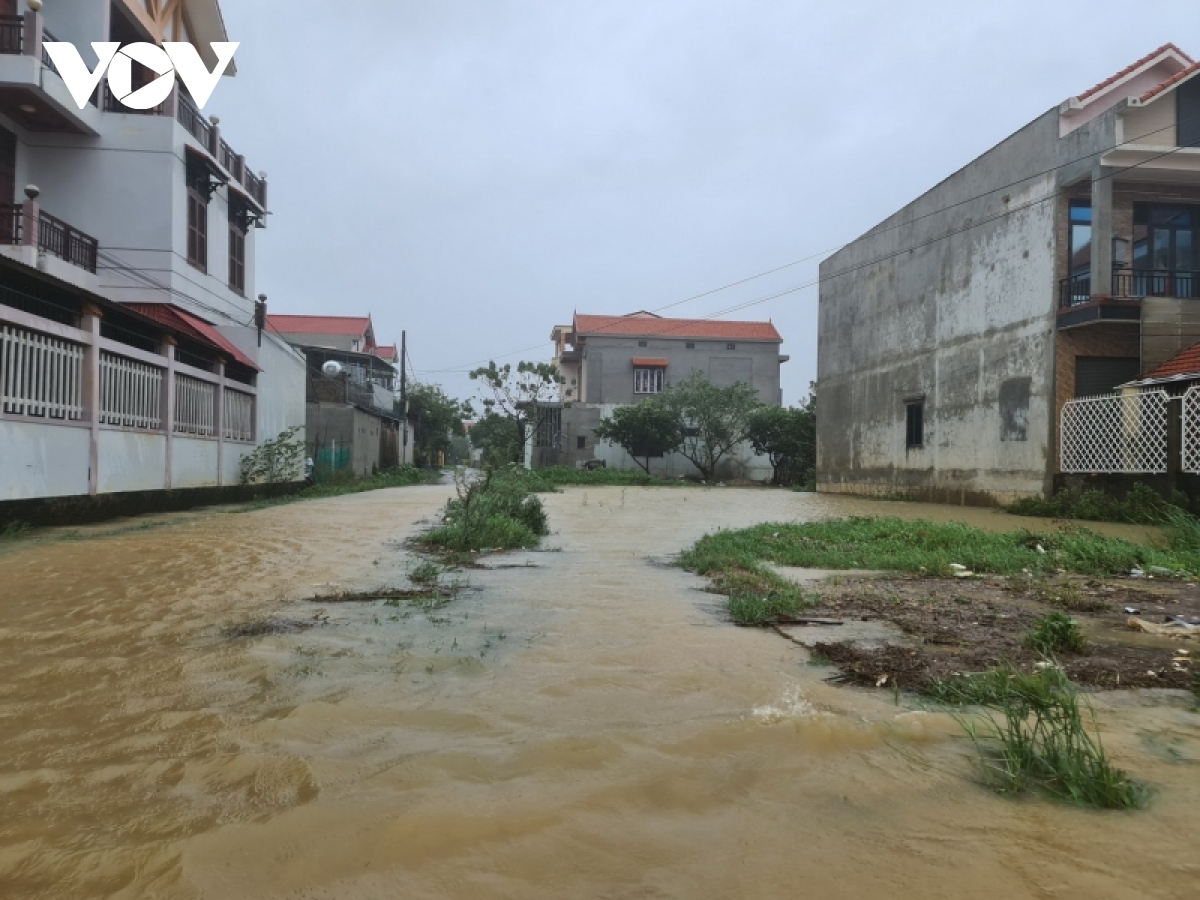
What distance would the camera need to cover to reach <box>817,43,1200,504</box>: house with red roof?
13697 mm

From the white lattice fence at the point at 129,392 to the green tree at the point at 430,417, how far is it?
31134 mm

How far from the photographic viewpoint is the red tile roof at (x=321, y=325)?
39.8 meters

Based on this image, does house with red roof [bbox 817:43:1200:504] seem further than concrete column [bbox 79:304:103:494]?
Yes

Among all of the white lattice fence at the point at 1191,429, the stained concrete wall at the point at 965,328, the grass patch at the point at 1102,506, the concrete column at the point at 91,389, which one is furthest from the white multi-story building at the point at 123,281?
the white lattice fence at the point at 1191,429

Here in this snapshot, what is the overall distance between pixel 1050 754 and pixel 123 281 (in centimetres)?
1827

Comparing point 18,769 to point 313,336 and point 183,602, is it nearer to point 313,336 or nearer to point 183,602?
point 183,602

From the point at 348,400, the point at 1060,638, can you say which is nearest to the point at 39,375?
the point at 1060,638

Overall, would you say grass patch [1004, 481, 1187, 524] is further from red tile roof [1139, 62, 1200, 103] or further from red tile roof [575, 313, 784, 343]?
red tile roof [575, 313, 784, 343]

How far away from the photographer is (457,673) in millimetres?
3756

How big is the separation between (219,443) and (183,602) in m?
10.3

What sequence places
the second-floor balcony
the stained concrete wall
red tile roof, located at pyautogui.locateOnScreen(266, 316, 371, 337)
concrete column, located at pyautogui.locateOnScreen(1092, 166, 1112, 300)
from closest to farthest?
the second-floor balcony, concrete column, located at pyautogui.locateOnScreen(1092, 166, 1112, 300), the stained concrete wall, red tile roof, located at pyautogui.locateOnScreen(266, 316, 371, 337)

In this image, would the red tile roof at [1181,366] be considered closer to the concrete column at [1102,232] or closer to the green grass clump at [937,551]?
the concrete column at [1102,232]

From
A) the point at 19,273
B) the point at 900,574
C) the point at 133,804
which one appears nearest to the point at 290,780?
the point at 133,804

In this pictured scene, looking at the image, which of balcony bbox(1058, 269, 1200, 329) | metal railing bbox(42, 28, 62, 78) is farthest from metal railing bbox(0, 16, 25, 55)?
balcony bbox(1058, 269, 1200, 329)
